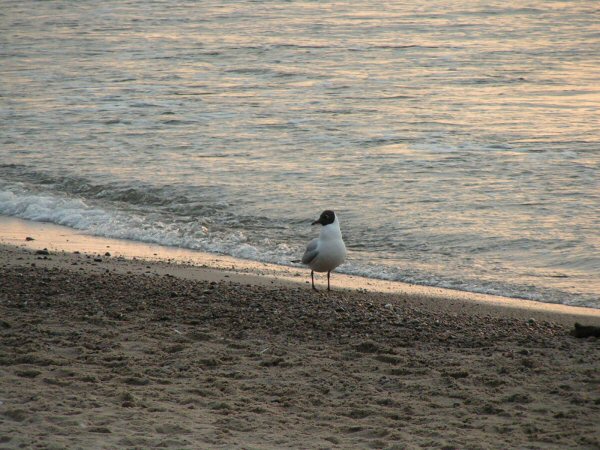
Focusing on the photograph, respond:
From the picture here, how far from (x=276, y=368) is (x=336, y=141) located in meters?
10.4

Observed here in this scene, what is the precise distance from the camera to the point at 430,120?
17.4 meters

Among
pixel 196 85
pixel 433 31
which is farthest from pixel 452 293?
pixel 433 31

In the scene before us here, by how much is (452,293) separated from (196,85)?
13903 millimetres

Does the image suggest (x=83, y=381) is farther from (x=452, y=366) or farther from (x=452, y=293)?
(x=452, y=293)

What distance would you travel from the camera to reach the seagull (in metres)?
8.56

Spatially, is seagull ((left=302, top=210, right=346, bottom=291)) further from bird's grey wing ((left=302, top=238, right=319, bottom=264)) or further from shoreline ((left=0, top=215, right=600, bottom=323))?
shoreline ((left=0, top=215, right=600, bottom=323))

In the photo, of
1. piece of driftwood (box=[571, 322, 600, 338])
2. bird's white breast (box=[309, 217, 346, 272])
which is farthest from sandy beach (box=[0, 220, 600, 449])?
bird's white breast (box=[309, 217, 346, 272])

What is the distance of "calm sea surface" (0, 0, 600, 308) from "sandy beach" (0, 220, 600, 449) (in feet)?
6.87

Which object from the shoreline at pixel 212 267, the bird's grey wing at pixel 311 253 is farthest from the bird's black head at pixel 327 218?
the shoreline at pixel 212 267

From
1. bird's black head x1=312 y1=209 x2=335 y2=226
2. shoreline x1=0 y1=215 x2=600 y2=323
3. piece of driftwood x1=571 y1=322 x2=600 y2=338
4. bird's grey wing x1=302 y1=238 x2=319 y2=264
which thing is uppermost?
bird's black head x1=312 y1=209 x2=335 y2=226

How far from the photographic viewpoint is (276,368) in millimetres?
6031

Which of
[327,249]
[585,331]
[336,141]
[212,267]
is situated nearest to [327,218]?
[327,249]

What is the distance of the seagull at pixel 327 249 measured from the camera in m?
8.56

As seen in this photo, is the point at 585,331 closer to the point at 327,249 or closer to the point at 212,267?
the point at 327,249
